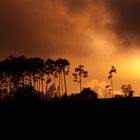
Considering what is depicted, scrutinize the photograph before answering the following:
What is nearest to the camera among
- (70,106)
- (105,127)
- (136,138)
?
(136,138)

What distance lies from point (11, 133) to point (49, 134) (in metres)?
3.56

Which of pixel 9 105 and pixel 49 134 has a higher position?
pixel 9 105

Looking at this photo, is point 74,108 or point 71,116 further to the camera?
point 74,108

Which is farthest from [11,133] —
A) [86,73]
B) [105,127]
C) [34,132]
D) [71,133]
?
[86,73]

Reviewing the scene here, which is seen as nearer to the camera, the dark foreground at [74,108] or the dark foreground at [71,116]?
the dark foreground at [71,116]

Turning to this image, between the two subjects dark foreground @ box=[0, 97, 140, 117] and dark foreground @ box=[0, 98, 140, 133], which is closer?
dark foreground @ box=[0, 98, 140, 133]

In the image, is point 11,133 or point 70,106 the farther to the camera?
point 70,106

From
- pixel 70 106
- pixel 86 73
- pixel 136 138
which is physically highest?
pixel 86 73

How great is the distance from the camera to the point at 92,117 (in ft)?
160

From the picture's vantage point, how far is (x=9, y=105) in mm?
52750

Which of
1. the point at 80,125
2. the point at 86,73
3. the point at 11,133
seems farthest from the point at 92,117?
the point at 86,73

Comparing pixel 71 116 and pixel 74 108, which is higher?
pixel 74 108

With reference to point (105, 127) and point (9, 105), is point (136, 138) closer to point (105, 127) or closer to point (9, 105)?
point (105, 127)

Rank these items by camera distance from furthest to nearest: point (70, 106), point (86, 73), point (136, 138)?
point (86, 73) < point (70, 106) < point (136, 138)
